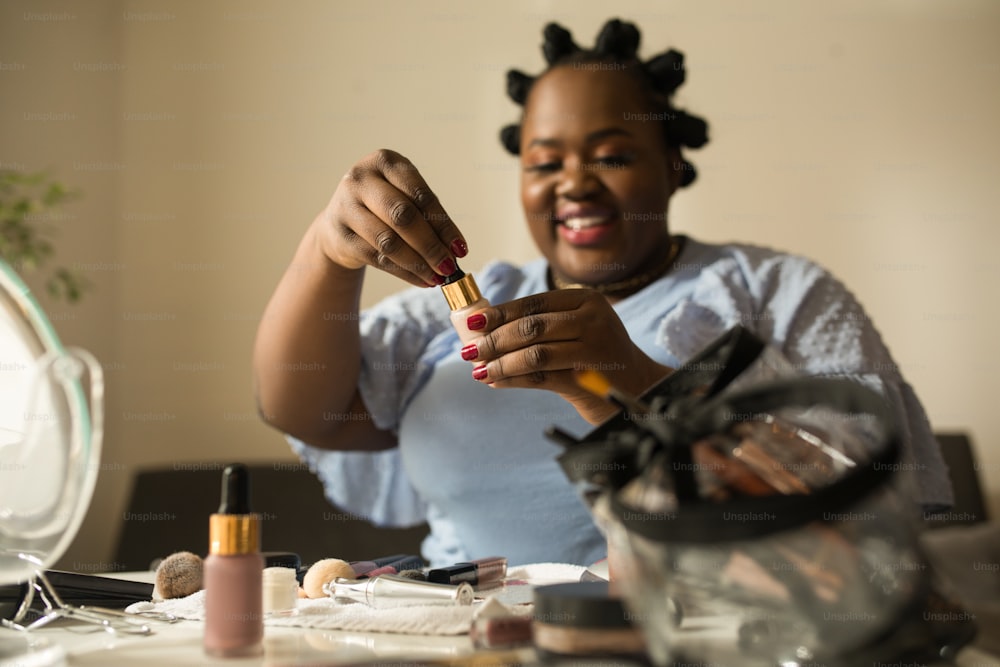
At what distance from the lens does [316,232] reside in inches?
30.8

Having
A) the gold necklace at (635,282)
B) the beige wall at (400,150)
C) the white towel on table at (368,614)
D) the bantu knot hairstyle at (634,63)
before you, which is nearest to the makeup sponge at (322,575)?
the white towel on table at (368,614)

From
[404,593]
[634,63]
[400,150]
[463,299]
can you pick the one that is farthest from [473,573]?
[400,150]

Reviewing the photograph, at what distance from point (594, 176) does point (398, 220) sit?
35 centimetres

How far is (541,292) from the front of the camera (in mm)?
766

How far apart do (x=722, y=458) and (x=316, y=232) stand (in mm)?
534

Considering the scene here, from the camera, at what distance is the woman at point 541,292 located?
85cm

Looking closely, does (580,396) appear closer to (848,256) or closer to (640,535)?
(640,535)

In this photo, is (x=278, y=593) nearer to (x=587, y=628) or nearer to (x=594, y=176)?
(x=587, y=628)

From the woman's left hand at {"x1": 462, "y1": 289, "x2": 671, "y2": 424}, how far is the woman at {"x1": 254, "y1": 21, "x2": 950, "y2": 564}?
7 cm

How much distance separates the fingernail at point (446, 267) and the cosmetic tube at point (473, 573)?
0.65ft

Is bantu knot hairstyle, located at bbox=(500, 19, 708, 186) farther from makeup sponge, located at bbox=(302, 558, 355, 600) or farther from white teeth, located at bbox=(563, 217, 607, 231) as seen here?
makeup sponge, located at bbox=(302, 558, 355, 600)

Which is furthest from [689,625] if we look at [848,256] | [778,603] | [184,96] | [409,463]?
[184,96]

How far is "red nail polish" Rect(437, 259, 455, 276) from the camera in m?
0.63

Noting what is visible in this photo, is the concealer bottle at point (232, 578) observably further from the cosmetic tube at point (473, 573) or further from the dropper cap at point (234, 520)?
the cosmetic tube at point (473, 573)
